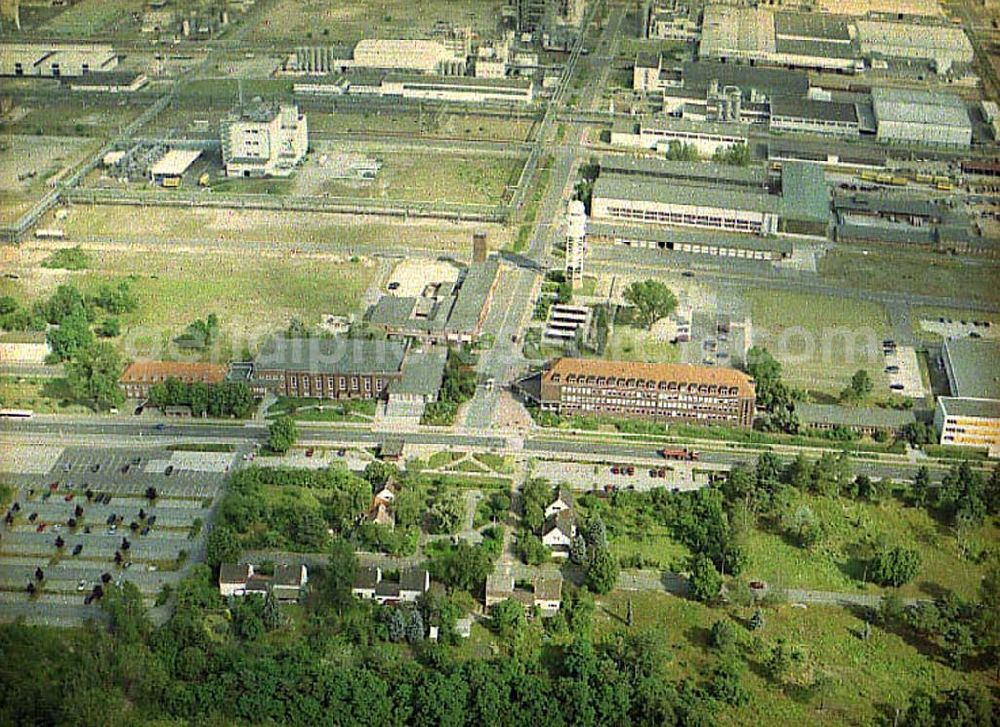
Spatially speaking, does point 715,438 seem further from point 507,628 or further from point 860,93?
point 860,93

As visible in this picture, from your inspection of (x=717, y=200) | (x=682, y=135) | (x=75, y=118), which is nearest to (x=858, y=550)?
(x=717, y=200)

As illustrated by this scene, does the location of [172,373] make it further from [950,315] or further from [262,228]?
[950,315]

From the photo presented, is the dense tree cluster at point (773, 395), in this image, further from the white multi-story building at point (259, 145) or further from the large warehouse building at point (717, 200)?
the white multi-story building at point (259, 145)

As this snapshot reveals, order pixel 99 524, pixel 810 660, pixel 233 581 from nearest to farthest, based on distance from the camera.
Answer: pixel 810 660
pixel 233 581
pixel 99 524

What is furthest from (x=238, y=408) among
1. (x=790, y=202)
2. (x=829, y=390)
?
(x=790, y=202)

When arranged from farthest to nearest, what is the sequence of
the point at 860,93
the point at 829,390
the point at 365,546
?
the point at 860,93 → the point at 829,390 → the point at 365,546
